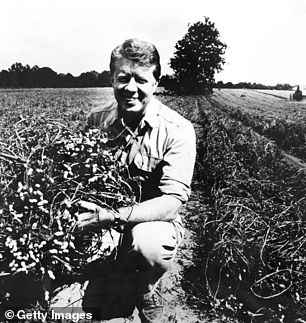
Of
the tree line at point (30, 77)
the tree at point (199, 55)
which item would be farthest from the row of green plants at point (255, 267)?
the tree line at point (30, 77)

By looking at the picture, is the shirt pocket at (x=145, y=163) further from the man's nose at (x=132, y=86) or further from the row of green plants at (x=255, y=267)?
the row of green plants at (x=255, y=267)

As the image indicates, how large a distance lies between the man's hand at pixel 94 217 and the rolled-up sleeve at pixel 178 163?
346mm

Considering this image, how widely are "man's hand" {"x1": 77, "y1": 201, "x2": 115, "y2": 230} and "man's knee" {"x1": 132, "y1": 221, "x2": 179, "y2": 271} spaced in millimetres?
181

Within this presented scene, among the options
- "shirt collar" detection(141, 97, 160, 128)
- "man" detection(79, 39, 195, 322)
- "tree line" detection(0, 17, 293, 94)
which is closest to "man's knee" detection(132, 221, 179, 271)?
"man" detection(79, 39, 195, 322)

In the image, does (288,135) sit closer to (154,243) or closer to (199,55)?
(199,55)

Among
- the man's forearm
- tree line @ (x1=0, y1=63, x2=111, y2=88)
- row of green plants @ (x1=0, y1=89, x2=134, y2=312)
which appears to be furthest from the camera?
tree line @ (x1=0, y1=63, x2=111, y2=88)

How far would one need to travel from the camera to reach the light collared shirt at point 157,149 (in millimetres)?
2092

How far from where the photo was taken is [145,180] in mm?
2205

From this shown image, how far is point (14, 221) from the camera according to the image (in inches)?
63.2

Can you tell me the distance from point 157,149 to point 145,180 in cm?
19

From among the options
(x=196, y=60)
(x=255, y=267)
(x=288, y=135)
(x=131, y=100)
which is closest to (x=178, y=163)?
(x=131, y=100)

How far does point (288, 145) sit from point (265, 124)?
70.9 inches

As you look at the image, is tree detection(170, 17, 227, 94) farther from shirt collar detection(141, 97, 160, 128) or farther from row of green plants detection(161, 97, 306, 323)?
row of green plants detection(161, 97, 306, 323)

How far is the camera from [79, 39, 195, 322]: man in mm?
1947
